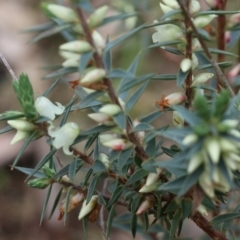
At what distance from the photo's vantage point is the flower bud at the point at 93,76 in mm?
565

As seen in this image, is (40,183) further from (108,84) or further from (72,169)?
(108,84)

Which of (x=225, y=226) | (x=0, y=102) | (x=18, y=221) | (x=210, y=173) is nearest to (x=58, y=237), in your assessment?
(x=18, y=221)

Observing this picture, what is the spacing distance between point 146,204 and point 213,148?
0.93 feet

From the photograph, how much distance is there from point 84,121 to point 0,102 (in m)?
0.44

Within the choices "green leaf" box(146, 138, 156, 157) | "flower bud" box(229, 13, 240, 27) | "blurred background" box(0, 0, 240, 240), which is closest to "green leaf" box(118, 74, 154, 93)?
"green leaf" box(146, 138, 156, 157)

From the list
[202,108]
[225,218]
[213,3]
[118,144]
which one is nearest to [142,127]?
[118,144]

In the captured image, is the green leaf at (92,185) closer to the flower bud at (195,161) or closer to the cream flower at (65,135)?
the cream flower at (65,135)

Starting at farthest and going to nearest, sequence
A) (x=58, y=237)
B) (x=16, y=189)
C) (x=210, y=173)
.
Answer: (x=16, y=189) < (x=58, y=237) < (x=210, y=173)

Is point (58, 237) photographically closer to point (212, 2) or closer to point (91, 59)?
point (212, 2)

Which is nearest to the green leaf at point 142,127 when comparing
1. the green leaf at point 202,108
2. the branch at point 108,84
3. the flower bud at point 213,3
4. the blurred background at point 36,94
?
the branch at point 108,84

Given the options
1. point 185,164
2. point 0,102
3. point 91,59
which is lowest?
point 0,102

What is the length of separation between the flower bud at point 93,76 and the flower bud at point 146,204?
0.86ft

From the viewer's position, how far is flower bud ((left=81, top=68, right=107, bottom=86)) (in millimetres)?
565

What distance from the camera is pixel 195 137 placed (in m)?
0.51
